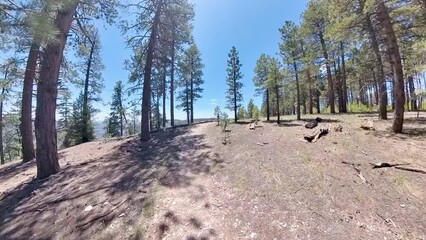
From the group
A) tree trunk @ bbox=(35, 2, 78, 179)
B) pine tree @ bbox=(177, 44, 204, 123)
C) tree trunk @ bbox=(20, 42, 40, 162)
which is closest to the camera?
tree trunk @ bbox=(35, 2, 78, 179)

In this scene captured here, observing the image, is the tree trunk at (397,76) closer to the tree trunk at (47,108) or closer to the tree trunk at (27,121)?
the tree trunk at (47,108)

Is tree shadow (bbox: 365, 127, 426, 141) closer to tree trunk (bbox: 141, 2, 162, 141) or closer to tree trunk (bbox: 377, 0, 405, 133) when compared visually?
tree trunk (bbox: 377, 0, 405, 133)

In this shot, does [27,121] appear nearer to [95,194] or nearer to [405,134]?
[95,194]

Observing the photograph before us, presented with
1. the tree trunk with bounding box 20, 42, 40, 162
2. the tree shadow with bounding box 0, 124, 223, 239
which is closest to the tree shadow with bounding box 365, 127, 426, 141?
the tree shadow with bounding box 0, 124, 223, 239

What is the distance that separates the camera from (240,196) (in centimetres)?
525

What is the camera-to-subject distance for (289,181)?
223 inches

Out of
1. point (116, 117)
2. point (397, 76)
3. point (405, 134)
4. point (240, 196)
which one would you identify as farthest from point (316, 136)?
point (116, 117)

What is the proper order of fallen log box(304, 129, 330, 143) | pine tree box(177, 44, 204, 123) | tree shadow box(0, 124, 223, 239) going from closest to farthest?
tree shadow box(0, 124, 223, 239) < fallen log box(304, 129, 330, 143) < pine tree box(177, 44, 204, 123)

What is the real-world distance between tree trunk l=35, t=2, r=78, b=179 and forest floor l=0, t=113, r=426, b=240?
0.62 metres

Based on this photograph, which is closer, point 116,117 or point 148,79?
point 148,79

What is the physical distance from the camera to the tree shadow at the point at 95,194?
4.65 metres

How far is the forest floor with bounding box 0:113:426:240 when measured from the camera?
4.18 meters

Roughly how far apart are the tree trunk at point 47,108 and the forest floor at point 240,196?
0.62m

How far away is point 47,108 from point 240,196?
21.3 ft
